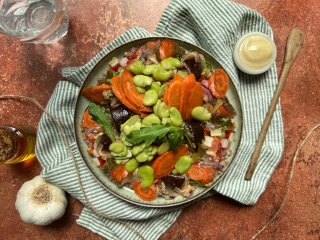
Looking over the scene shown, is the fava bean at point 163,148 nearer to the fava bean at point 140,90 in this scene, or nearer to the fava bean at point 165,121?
the fava bean at point 165,121

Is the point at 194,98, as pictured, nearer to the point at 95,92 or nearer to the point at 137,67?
the point at 137,67

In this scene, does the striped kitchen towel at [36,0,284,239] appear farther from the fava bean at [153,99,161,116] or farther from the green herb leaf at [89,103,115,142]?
the fava bean at [153,99,161,116]

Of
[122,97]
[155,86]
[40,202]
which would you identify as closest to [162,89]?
[155,86]

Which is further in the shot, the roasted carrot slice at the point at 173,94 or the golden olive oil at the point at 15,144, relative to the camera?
the golden olive oil at the point at 15,144

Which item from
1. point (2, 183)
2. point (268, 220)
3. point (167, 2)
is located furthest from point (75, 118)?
point (268, 220)

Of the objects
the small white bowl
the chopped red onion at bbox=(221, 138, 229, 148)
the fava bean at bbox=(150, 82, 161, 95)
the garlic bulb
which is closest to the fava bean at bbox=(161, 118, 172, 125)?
the fava bean at bbox=(150, 82, 161, 95)

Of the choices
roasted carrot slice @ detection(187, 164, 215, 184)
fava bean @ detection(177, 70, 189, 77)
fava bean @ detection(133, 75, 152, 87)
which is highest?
fava bean @ detection(133, 75, 152, 87)

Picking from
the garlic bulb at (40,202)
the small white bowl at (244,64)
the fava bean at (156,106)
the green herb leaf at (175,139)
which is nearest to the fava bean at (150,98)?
the fava bean at (156,106)
